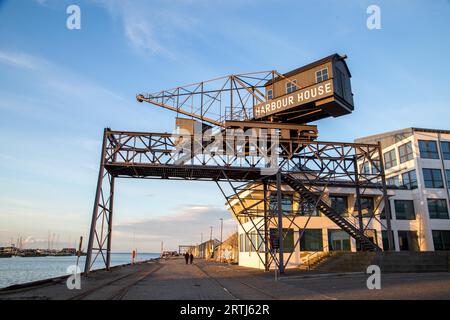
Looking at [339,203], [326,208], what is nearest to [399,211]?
[339,203]

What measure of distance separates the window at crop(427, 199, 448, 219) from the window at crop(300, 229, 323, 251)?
561 inches

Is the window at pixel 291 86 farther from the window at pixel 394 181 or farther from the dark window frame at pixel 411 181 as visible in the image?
the window at pixel 394 181

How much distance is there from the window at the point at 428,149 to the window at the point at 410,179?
95.7 inches

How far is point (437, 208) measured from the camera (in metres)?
37.9

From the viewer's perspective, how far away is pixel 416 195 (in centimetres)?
3841

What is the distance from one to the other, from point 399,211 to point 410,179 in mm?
4648

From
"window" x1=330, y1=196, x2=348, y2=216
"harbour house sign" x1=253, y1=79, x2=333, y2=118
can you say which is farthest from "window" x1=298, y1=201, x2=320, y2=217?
"harbour house sign" x1=253, y1=79, x2=333, y2=118

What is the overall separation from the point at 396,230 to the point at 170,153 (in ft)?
91.3

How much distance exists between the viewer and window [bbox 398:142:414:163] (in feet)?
132

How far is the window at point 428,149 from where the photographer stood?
39.3 m

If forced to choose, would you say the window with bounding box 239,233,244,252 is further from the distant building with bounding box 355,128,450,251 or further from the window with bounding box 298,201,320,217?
the distant building with bounding box 355,128,450,251
